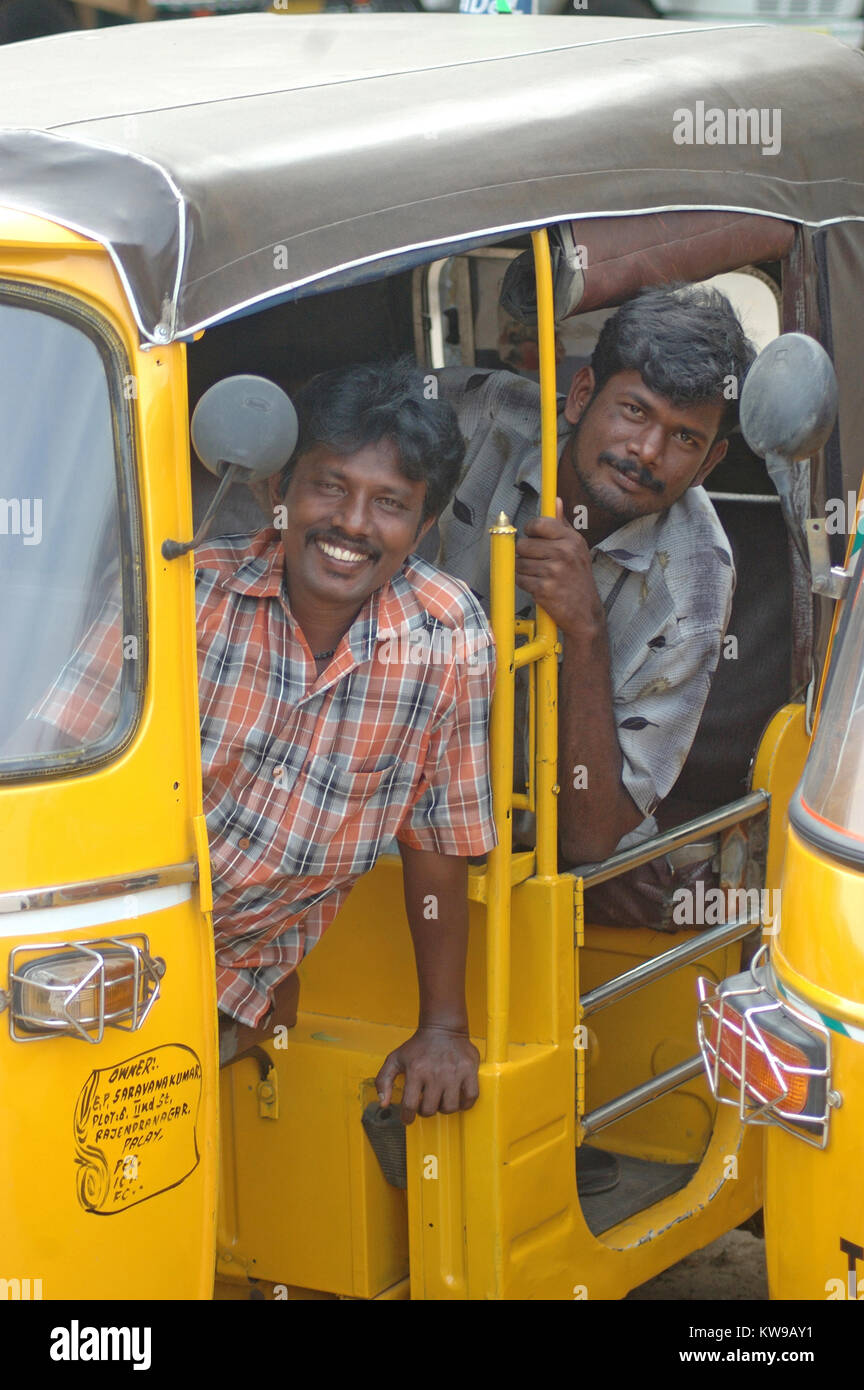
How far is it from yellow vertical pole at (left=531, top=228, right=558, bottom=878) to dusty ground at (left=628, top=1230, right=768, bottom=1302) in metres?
1.63

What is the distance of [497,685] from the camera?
2.78 m

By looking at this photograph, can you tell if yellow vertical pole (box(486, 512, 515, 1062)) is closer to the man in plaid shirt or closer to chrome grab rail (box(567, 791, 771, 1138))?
the man in plaid shirt

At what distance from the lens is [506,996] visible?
2838 mm

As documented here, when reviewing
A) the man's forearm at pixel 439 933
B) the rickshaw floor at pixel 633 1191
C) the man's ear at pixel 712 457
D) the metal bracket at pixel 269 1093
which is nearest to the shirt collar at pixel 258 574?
the man's forearm at pixel 439 933

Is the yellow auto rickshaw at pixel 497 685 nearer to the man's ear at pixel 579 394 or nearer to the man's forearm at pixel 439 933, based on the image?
the man's forearm at pixel 439 933

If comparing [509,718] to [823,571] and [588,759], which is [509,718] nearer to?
[588,759]

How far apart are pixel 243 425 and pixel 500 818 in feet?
3.27

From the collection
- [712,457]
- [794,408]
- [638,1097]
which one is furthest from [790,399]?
[638,1097]

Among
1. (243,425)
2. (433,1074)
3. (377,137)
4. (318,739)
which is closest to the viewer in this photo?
(243,425)

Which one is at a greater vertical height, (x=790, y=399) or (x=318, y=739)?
(x=790, y=399)

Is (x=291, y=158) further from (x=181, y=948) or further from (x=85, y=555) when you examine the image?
(x=181, y=948)

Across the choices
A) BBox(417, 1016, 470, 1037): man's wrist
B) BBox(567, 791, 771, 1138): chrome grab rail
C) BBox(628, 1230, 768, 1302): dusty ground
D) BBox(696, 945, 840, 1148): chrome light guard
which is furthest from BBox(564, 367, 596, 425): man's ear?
BBox(628, 1230, 768, 1302): dusty ground

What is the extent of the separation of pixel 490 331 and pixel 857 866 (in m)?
2.88

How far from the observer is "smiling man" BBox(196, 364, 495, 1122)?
2688 mm
